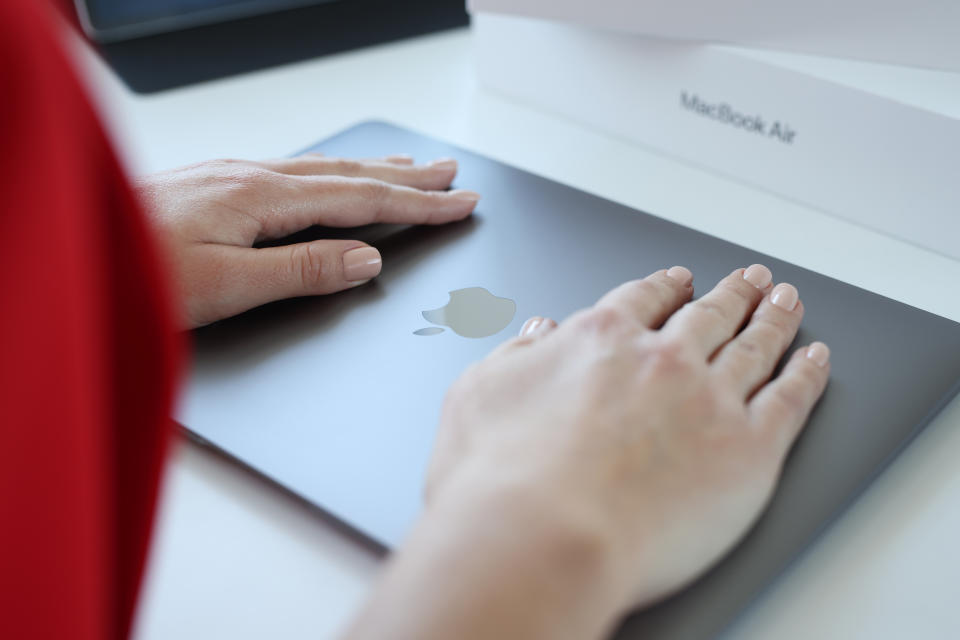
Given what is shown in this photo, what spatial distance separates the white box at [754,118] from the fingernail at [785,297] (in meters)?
0.24

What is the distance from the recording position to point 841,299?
0.70 metres

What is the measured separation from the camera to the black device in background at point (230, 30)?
3.64ft

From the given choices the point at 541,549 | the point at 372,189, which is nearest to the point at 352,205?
the point at 372,189

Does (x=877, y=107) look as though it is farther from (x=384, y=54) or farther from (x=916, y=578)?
(x=384, y=54)

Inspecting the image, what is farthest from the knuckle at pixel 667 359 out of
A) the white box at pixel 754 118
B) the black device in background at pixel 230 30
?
the black device in background at pixel 230 30

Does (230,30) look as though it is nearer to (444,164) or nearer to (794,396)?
(444,164)

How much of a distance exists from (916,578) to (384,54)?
1020mm

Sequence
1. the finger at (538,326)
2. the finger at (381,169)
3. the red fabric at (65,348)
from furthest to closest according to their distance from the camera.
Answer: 1. the finger at (381,169)
2. the finger at (538,326)
3. the red fabric at (65,348)

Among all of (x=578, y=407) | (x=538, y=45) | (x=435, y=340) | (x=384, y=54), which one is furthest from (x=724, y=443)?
(x=384, y=54)

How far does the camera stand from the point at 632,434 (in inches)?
18.8

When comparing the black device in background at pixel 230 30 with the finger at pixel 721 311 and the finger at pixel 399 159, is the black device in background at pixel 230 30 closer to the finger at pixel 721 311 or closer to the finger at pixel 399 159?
the finger at pixel 399 159

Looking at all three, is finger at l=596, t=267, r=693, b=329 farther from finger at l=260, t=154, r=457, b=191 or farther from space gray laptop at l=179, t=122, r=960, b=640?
finger at l=260, t=154, r=457, b=191

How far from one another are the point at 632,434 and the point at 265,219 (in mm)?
424

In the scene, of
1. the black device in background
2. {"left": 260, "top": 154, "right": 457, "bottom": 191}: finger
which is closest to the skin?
{"left": 260, "top": 154, "right": 457, "bottom": 191}: finger
